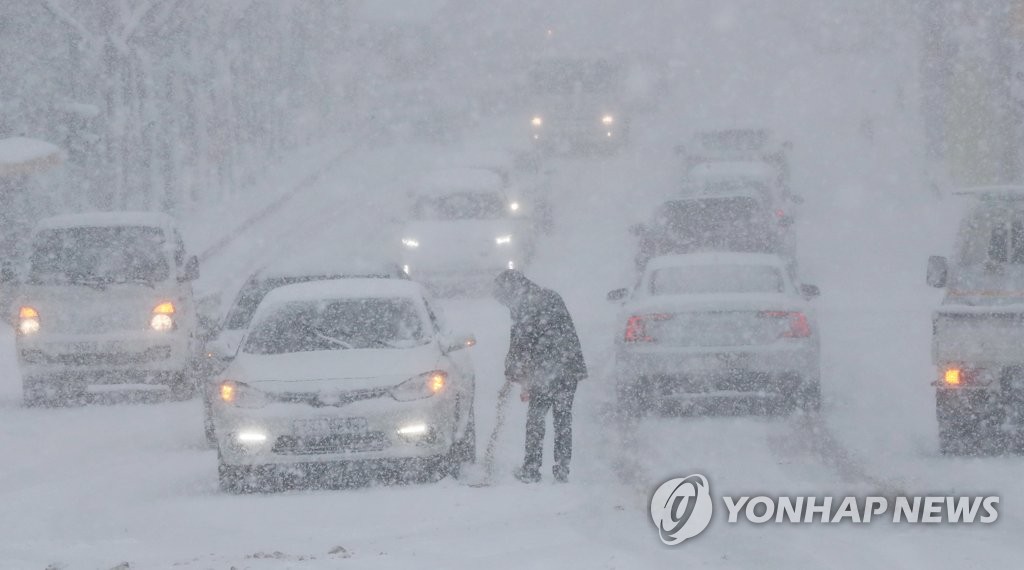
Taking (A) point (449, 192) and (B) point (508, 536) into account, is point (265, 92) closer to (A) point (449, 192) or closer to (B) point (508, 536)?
(A) point (449, 192)

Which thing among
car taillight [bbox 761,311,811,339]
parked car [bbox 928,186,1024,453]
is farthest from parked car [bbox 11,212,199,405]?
parked car [bbox 928,186,1024,453]

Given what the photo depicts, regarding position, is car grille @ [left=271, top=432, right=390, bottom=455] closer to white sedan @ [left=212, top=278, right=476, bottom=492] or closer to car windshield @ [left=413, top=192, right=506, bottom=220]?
white sedan @ [left=212, top=278, right=476, bottom=492]

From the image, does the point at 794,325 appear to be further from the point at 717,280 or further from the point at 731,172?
the point at 731,172

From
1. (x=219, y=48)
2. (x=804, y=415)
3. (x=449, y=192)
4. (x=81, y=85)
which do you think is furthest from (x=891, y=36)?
(x=804, y=415)

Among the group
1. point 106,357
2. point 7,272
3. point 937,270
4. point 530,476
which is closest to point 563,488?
point 530,476

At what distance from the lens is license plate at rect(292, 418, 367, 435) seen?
11125 mm

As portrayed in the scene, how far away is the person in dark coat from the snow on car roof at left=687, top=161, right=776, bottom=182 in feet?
51.1

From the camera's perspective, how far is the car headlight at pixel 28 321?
16625 millimetres

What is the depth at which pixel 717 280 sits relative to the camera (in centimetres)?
1489

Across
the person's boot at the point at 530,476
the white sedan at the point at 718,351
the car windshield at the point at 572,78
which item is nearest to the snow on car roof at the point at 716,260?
the white sedan at the point at 718,351

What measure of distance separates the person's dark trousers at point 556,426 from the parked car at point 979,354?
258 centimetres

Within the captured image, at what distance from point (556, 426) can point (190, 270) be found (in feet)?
23.2

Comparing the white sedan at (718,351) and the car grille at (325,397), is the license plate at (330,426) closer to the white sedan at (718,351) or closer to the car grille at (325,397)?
the car grille at (325,397)

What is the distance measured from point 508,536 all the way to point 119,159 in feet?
86.1
